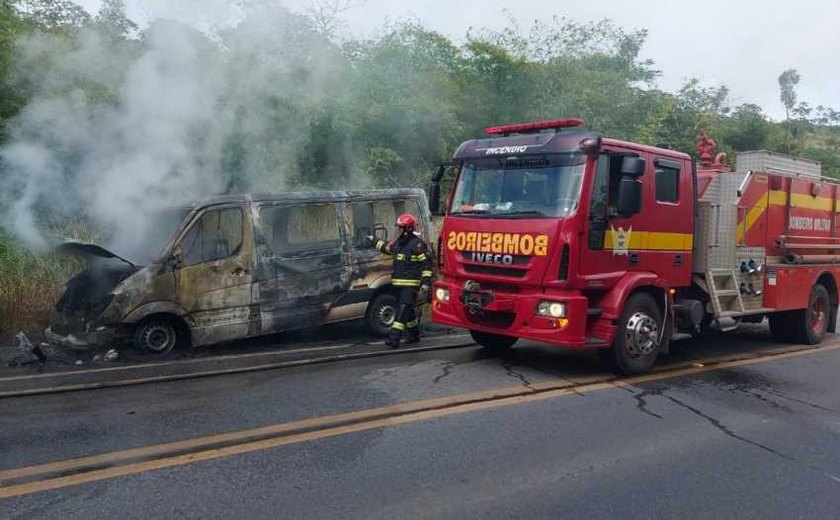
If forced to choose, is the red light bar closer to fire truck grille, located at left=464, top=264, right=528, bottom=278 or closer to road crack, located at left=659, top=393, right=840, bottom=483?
fire truck grille, located at left=464, top=264, right=528, bottom=278

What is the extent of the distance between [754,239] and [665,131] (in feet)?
52.3

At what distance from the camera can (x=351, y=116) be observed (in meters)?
13.5

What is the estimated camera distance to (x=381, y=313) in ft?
29.6

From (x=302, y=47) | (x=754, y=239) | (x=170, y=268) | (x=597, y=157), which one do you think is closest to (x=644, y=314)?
(x=597, y=157)

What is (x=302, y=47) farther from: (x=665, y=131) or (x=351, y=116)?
(x=665, y=131)

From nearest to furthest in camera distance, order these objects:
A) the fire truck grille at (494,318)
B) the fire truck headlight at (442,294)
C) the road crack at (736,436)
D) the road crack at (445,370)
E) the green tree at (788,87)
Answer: the road crack at (736,436) → the road crack at (445,370) → the fire truck grille at (494,318) → the fire truck headlight at (442,294) → the green tree at (788,87)

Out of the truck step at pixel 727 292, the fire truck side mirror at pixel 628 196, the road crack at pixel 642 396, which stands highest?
the fire truck side mirror at pixel 628 196

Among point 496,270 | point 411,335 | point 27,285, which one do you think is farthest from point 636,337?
point 27,285

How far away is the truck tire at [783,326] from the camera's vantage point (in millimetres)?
9234

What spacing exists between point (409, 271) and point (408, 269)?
27 mm

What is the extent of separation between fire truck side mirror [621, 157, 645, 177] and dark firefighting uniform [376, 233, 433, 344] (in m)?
2.74

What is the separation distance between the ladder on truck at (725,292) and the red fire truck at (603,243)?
18 mm

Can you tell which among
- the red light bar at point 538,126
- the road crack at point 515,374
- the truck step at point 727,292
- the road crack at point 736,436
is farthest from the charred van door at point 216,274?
the truck step at point 727,292

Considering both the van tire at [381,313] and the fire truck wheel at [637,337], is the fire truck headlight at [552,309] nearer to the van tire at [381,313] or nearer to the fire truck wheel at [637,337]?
the fire truck wheel at [637,337]
